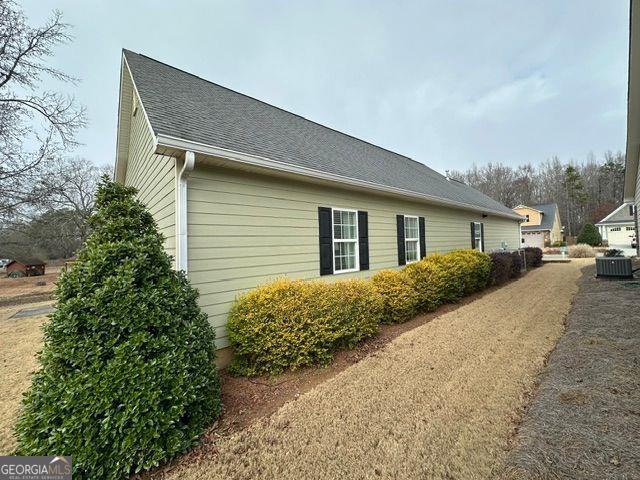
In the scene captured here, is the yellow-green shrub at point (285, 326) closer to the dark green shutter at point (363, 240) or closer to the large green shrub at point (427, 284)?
the dark green shutter at point (363, 240)

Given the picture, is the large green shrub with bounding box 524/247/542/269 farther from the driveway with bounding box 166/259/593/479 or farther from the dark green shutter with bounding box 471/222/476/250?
the driveway with bounding box 166/259/593/479

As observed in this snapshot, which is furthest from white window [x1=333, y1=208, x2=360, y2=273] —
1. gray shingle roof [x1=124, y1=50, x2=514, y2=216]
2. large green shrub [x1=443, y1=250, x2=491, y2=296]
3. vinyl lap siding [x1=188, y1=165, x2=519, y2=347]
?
large green shrub [x1=443, y1=250, x2=491, y2=296]

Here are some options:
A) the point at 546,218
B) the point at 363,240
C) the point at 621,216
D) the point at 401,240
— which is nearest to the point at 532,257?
the point at 401,240

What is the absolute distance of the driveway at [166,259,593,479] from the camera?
221 cm

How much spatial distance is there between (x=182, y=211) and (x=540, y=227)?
38354mm

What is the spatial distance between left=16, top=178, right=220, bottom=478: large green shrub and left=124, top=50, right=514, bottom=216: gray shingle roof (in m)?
1.95

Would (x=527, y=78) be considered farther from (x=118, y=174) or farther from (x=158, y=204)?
(x=118, y=174)

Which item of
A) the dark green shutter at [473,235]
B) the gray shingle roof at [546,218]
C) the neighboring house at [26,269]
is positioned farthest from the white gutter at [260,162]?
the gray shingle roof at [546,218]

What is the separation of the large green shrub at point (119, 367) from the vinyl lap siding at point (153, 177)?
138 centimetres

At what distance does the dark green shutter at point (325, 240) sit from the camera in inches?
226

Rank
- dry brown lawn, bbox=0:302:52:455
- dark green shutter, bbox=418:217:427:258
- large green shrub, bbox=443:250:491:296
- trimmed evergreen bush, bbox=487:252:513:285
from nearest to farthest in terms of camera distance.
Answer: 1. dry brown lawn, bbox=0:302:52:455
2. large green shrub, bbox=443:250:491:296
3. dark green shutter, bbox=418:217:427:258
4. trimmed evergreen bush, bbox=487:252:513:285

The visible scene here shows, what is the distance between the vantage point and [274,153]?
5.16 metres

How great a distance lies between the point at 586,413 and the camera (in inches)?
102

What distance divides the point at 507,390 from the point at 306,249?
366cm
